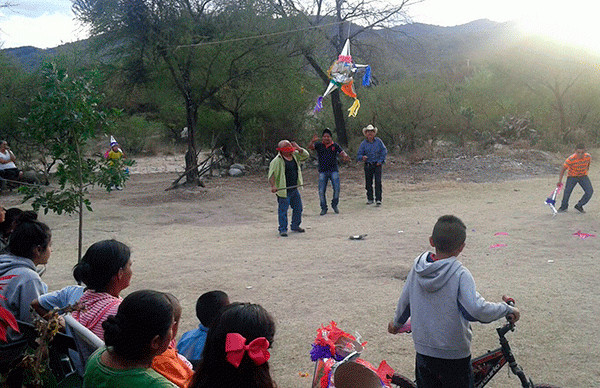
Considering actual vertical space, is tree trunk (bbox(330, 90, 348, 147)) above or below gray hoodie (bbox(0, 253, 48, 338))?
above

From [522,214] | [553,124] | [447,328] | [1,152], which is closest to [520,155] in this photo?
[553,124]

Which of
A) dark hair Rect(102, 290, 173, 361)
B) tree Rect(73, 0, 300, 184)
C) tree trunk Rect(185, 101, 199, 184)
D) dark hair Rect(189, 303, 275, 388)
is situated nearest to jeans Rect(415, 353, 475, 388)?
dark hair Rect(189, 303, 275, 388)

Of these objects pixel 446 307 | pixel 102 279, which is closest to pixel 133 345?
pixel 102 279

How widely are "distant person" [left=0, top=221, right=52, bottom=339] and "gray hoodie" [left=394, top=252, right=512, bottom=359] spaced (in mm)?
2120

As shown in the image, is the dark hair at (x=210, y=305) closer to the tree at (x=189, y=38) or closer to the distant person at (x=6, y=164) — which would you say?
the tree at (x=189, y=38)

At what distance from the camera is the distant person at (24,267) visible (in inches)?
120

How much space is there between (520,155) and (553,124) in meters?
6.18

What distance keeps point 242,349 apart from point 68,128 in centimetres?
514

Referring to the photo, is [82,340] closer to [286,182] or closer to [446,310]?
[446,310]

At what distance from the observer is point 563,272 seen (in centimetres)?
624

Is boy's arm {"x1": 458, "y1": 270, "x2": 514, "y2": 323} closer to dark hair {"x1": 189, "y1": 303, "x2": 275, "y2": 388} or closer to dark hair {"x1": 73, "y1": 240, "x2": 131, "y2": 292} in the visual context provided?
dark hair {"x1": 189, "y1": 303, "x2": 275, "y2": 388}

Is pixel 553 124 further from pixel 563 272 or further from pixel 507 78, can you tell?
pixel 563 272

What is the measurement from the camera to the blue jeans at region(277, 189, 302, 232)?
9.30m

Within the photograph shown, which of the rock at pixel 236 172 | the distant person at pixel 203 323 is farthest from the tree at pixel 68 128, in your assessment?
the rock at pixel 236 172
